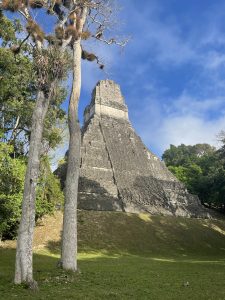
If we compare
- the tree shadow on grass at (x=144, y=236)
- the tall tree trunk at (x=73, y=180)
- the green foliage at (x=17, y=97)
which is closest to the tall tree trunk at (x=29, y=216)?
the tall tree trunk at (x=73, y=180)

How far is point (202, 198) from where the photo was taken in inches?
1970

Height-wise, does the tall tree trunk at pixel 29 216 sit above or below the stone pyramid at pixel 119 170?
below

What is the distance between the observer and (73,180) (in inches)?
431

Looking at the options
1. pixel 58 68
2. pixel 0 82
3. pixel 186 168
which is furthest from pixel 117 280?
pixel 186 168

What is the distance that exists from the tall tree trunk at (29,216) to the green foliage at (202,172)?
70.7 feet

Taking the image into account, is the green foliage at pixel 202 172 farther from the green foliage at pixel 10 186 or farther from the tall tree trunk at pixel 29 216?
the tall tree trunk at pixel 29 216

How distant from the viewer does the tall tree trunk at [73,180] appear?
10211mm

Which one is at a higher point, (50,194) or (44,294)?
(50,194)

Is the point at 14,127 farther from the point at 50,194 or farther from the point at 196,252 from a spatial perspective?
the point at 196,252

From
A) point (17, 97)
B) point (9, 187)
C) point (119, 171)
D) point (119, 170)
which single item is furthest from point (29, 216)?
point (119, 170)

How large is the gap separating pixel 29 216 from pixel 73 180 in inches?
100.0

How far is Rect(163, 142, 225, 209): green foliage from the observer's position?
135ft

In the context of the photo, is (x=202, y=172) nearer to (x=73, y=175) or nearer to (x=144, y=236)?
(x=144, y=236)

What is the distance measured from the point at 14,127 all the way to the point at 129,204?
1493 cm
